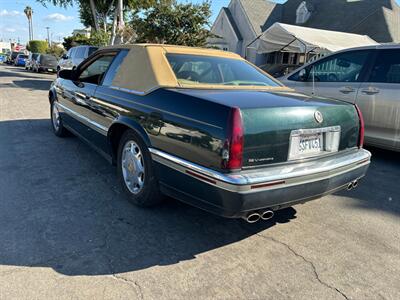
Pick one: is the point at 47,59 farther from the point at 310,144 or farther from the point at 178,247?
the point at 310,144

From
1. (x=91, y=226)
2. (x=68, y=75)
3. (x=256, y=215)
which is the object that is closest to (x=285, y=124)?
(x=256, y=215)

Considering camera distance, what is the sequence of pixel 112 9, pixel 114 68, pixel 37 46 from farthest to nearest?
pixel 37 46 < pixel 112 9 < pixel 114 68

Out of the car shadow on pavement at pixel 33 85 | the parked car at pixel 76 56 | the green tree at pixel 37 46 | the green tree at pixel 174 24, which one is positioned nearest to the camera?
the car shadow on pavement at pixel 33 85

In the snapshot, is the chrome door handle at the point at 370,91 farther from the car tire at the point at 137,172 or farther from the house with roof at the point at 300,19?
the house with roof at the point at 300,19

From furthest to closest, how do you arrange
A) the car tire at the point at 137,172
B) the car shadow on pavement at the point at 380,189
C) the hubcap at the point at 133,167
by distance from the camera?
1. the car shadow on pavement at the point at 380,189
2. the hubcap at the point at 133,167
3. the car tire at the point at 137,172

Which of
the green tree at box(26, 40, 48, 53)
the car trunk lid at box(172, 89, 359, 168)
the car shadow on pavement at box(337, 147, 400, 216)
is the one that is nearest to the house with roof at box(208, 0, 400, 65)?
the car shadow on pavement at box(337, 147, 400, 216)

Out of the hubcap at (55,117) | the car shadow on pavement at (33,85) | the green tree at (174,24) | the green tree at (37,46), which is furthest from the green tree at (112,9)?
the green tree at (37,46)

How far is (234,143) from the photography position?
2570 mm

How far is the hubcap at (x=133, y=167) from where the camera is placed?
3480 mm

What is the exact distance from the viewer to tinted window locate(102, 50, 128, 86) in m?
4.07

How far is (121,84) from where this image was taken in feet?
12.7

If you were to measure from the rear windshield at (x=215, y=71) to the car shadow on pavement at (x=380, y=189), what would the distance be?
1656mm

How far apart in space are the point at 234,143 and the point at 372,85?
12.6 ft

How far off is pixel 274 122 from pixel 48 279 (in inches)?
77.4
